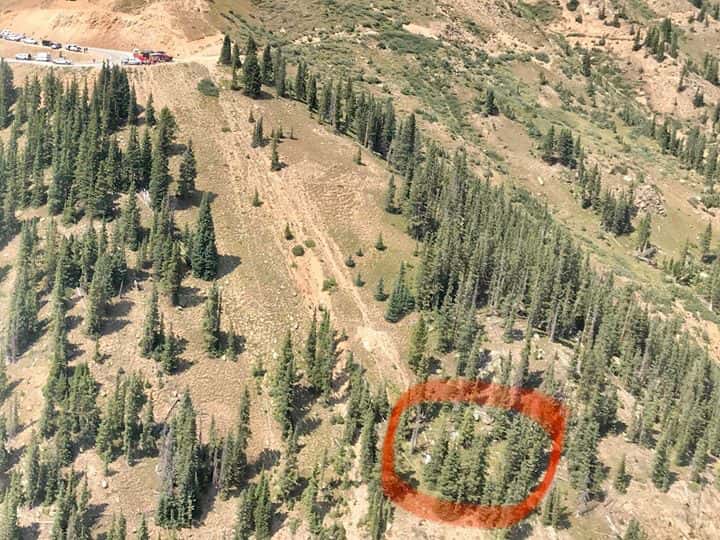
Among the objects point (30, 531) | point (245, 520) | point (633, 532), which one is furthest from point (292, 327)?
point (633, 532)

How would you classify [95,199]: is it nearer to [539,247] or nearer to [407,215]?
[407,215]

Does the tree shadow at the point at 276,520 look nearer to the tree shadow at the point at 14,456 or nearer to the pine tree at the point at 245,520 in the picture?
the pine tree at the point at 245,520

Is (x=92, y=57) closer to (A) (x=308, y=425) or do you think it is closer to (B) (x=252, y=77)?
(B) (x=252, y=77)

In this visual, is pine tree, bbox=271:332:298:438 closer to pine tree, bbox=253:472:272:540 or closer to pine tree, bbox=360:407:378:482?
pine tree, bbox=360:407:378:482

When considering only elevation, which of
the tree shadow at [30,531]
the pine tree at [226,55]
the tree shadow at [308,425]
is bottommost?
the tree shadow at [30,531]

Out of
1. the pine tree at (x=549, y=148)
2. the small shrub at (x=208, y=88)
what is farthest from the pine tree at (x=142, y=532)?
the pine tree at (x=549, y=148)

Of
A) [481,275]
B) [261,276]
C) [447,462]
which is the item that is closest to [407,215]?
[481,275]
